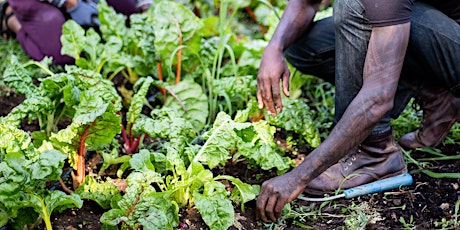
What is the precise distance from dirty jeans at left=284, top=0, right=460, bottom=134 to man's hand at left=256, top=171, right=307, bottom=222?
16.7 inches

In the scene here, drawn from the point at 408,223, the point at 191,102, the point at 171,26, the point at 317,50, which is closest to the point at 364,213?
the point at 408,223

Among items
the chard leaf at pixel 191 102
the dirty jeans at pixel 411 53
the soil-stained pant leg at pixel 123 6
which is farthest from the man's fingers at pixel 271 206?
the soil-stained pant leg at pixel 123 6

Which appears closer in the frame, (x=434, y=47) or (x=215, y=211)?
(x=215, y=211)

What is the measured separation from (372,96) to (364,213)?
19.4 inches

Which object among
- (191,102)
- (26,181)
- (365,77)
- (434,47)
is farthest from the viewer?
(191,102)

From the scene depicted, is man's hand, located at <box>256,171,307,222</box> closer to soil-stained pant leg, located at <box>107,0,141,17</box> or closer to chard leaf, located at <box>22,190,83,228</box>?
chard leaf, located at <box>22,190,83,228</box>

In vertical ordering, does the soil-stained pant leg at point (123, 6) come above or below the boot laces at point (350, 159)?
below

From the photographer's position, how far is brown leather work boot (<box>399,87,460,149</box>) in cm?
260

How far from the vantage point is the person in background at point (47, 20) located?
3.32m

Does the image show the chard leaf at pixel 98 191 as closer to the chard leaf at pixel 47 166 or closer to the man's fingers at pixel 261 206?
the chard leaf at pixel 47 166

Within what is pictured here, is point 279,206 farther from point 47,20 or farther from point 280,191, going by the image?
point 47,20

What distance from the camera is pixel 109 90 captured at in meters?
2.50

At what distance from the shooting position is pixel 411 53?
2.40 meters

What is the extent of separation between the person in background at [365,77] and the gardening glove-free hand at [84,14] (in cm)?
116
